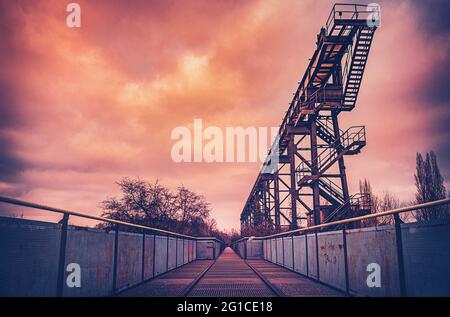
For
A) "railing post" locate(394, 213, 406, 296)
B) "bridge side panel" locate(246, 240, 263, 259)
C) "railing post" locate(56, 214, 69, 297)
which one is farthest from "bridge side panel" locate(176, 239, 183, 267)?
"railing post" locate(394, 213, 406, 296)

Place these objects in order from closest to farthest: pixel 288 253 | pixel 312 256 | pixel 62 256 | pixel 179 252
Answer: pixel 62 256 < pixel 312 256 < pixel 288 253 < pixel 179 252

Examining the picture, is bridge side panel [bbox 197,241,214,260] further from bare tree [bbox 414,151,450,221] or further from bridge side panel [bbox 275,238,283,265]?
bare tree [bbox 414,151,450,221]

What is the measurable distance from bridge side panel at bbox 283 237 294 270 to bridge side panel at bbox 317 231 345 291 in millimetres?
4538

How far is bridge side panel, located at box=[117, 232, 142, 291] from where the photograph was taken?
7.82m

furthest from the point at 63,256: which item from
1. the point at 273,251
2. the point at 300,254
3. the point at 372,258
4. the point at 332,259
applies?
the point at 273,251

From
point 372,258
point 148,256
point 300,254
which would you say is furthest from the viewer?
point 300,254

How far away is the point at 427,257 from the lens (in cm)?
461

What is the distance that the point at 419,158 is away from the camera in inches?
1788

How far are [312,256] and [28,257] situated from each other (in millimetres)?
8378

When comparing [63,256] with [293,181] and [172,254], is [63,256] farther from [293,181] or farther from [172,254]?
[293,181]

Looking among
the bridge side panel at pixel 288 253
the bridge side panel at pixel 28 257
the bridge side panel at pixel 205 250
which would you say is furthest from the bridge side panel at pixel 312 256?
the bridge side panel at pixel 205 250
